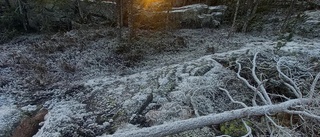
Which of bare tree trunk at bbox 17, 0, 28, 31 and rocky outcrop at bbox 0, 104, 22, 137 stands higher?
bare tree trunk at bbox 17, 0, 28, 31

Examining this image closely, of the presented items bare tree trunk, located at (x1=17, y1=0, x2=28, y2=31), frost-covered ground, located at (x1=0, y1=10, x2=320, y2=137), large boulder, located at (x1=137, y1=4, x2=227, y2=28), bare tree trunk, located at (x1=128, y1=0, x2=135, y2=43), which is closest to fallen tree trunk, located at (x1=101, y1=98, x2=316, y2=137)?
frost-covered ground, located at (x1=0, y1=10, x2=320, y2=137)

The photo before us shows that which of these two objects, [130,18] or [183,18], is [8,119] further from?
[183,18]

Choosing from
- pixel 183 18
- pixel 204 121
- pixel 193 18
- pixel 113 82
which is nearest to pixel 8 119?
pixel 113 82

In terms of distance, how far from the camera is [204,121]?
3.76 meters

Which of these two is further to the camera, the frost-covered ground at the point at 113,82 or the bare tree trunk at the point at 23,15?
the bare tree trunk at the point at 23,15

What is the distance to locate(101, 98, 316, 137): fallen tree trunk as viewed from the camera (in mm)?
3539

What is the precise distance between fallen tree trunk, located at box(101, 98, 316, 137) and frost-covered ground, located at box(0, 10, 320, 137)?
466mm

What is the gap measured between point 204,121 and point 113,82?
3031 millimetres

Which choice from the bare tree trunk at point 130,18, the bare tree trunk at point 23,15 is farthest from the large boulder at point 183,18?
the bare tree trunk at point 23,15

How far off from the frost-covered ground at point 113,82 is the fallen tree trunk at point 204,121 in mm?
466

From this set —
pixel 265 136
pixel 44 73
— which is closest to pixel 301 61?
pixel 265 136

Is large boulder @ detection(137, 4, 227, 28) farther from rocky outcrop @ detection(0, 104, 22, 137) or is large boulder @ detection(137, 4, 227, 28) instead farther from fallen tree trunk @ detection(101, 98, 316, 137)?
fallen tree trunk @ detection(101, 98, 316, 137)

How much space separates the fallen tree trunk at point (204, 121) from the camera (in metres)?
3.54

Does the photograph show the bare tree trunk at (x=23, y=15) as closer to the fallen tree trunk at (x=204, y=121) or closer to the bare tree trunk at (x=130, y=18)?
the bare tree trunk at (x=130, y=18)
